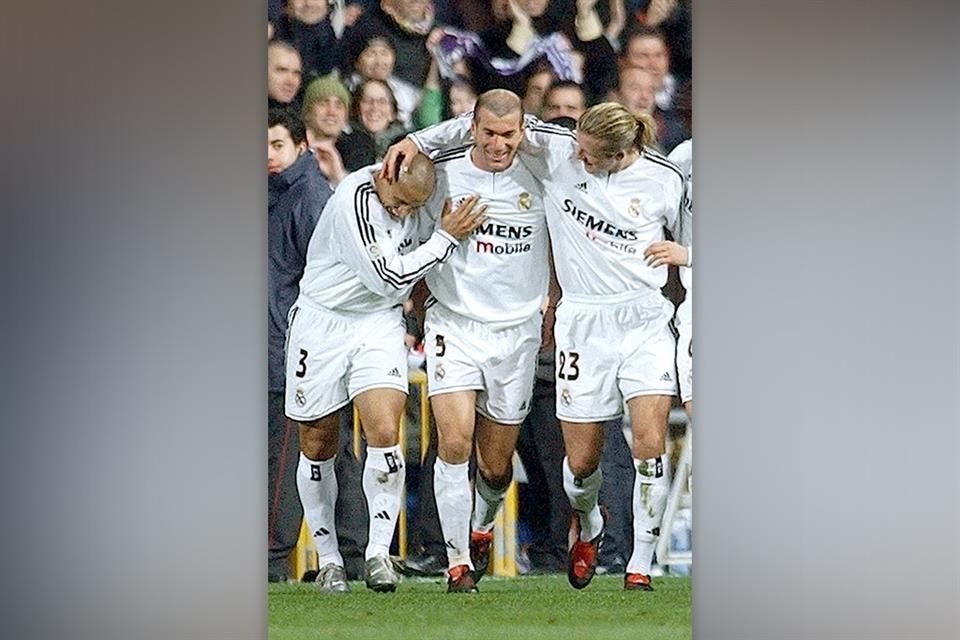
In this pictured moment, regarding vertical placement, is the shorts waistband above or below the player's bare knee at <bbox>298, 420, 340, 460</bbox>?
above

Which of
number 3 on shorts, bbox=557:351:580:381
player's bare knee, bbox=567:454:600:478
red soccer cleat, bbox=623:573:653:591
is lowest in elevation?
red soccer cleat, bbox=623:573:653:591

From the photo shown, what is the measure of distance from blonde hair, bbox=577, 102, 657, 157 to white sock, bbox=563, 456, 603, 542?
29.5 inches

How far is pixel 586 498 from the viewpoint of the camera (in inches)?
111

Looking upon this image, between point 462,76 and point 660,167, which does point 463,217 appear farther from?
point 660,167

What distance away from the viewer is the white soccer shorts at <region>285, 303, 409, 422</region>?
2.79 m

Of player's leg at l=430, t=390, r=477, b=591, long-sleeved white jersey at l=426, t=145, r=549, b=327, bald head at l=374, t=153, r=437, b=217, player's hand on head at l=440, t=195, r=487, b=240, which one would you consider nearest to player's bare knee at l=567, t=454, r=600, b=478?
player's leg at l=430, t=390, r=477, b=591

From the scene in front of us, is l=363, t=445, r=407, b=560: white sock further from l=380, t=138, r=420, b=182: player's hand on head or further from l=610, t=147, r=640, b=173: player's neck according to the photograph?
l=610, t=147, r=640, b=173: player's neck

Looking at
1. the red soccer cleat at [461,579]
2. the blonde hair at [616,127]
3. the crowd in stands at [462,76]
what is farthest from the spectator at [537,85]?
the red soccer cleat at [461,579]

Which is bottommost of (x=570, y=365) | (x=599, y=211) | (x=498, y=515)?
(x=498, y=515)

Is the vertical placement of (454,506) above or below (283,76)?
below

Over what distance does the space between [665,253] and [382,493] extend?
869 millimetres

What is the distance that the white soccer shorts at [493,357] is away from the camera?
2807 millimetres

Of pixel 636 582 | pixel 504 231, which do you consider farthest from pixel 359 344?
pixel 636 582
